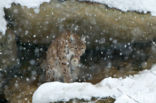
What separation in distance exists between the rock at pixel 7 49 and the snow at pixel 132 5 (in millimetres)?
2158

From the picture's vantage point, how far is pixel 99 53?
8195 millimetres

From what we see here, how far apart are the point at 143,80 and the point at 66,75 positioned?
1.80m

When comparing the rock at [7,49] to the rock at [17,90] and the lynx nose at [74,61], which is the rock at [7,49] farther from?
the lynx nose at [74,61]

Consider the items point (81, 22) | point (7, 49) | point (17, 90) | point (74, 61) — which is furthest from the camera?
point (81, 22)

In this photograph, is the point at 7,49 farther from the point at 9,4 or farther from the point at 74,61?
the point at 74,61

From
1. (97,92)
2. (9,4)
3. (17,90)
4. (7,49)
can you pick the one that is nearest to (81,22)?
(9,4)

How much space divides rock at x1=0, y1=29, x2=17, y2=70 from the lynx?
2.64 ft

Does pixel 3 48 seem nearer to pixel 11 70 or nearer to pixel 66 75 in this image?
pixel 11 70

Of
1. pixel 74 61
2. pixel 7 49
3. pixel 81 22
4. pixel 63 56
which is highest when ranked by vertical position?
pixel 81 22

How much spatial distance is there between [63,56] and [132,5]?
7.01ft

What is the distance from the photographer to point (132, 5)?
7742 mm

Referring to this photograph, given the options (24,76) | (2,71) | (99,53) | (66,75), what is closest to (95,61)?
(99,53)

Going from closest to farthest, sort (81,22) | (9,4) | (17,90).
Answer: (9,4) → (17,90) → (81,22)

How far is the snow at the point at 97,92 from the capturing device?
17.7 feet
